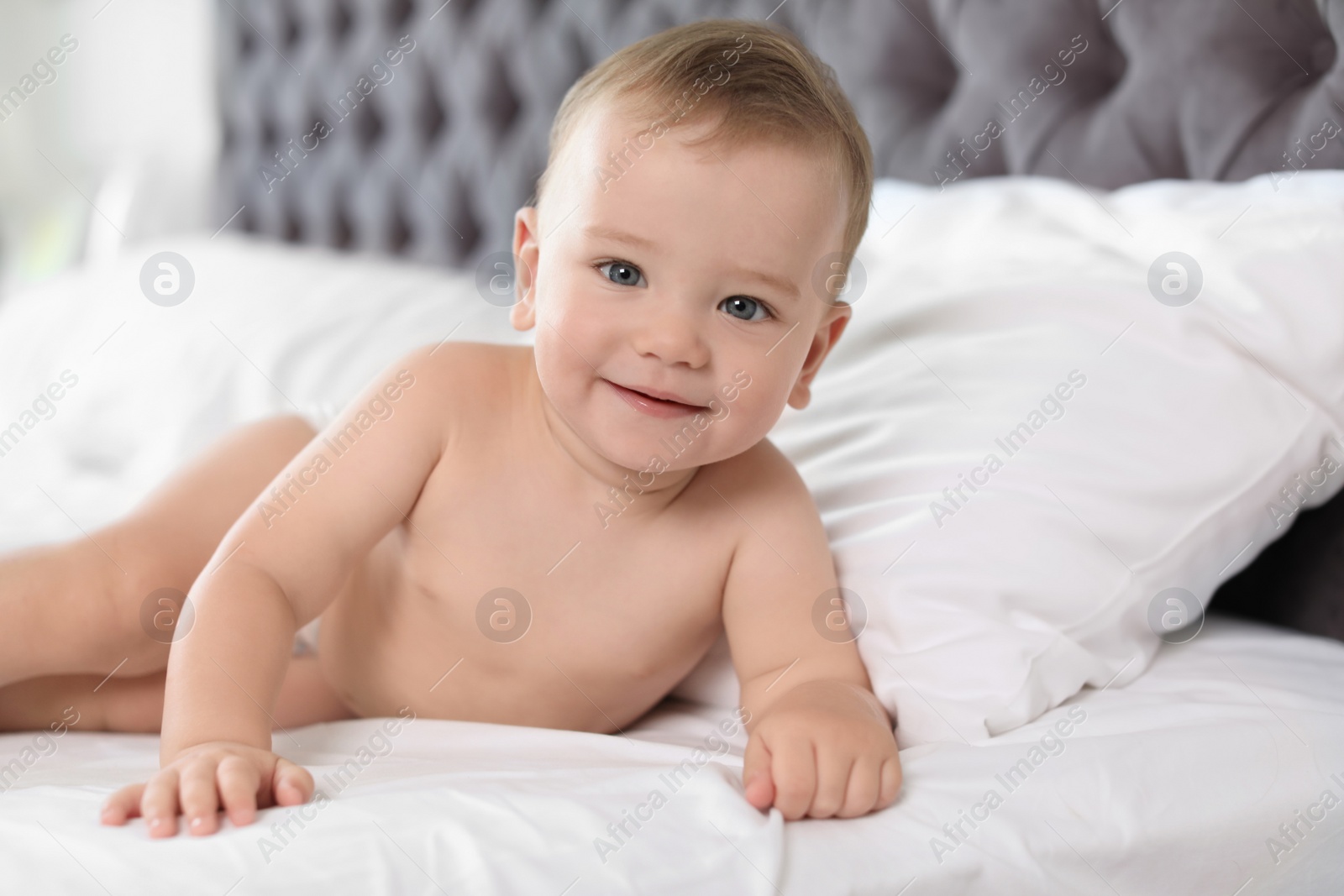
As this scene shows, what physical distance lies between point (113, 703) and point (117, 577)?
13 centimetres

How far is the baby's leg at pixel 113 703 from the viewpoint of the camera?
962 millimetres

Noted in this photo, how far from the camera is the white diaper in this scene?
1175 mm

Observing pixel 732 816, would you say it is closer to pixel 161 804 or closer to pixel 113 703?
pixel 161 804

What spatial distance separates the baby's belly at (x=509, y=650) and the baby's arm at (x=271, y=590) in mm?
101

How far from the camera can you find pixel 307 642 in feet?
3.90

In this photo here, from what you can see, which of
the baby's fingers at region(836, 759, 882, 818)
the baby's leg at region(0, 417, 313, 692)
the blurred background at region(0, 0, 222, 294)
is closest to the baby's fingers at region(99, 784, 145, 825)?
the baby's leg at region(0, 417, 313, 692)

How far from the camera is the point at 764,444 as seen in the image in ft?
3.43

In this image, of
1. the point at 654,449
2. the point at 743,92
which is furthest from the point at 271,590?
the point at 743,92

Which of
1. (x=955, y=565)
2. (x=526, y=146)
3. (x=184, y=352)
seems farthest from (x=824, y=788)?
(x=526, y=146)

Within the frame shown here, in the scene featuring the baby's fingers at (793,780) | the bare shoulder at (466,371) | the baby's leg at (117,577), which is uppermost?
the bare shoulder at (466,371)

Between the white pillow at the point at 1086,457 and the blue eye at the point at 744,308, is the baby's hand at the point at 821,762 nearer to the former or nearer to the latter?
the white pillow at the point at 1086,457

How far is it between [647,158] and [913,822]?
51 centimetres

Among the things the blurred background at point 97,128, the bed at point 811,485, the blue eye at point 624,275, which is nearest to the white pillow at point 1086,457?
the bed at point 811,485

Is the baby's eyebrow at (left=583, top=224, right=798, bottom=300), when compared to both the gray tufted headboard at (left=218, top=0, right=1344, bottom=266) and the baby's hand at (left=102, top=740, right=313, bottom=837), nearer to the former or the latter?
the baby's hand at (left=102, top=740, right=313, bottom=837)
